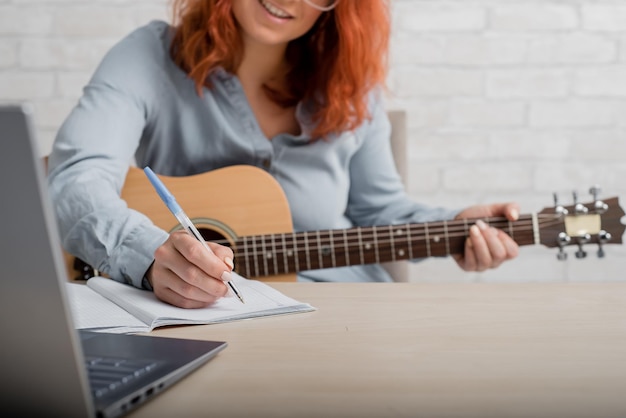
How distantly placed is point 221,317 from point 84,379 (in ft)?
1.13

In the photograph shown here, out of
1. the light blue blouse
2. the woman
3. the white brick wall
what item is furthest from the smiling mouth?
the white brick wall

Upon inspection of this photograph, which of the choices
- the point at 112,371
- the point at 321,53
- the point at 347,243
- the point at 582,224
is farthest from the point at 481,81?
the point at 112,371

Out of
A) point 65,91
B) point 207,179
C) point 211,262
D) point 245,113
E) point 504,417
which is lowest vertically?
point 504,417

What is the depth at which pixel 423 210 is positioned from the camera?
157cm

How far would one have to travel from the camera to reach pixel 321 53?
1.56 metres

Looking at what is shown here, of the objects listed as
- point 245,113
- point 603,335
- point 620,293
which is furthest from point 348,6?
point 603,335

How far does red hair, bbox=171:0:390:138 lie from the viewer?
1.44 metres

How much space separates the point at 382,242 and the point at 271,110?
371mm

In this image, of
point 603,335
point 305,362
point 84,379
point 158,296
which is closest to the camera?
point 84,379

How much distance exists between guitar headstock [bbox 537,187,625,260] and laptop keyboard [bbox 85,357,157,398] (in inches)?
35.8

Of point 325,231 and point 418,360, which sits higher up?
point 325,231

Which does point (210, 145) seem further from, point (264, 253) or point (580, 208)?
point (580, 208)

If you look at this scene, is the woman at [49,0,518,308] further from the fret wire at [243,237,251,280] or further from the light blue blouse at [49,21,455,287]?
the fret wire at [243,237,251,280]

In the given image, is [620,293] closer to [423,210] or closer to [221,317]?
[221,317]
